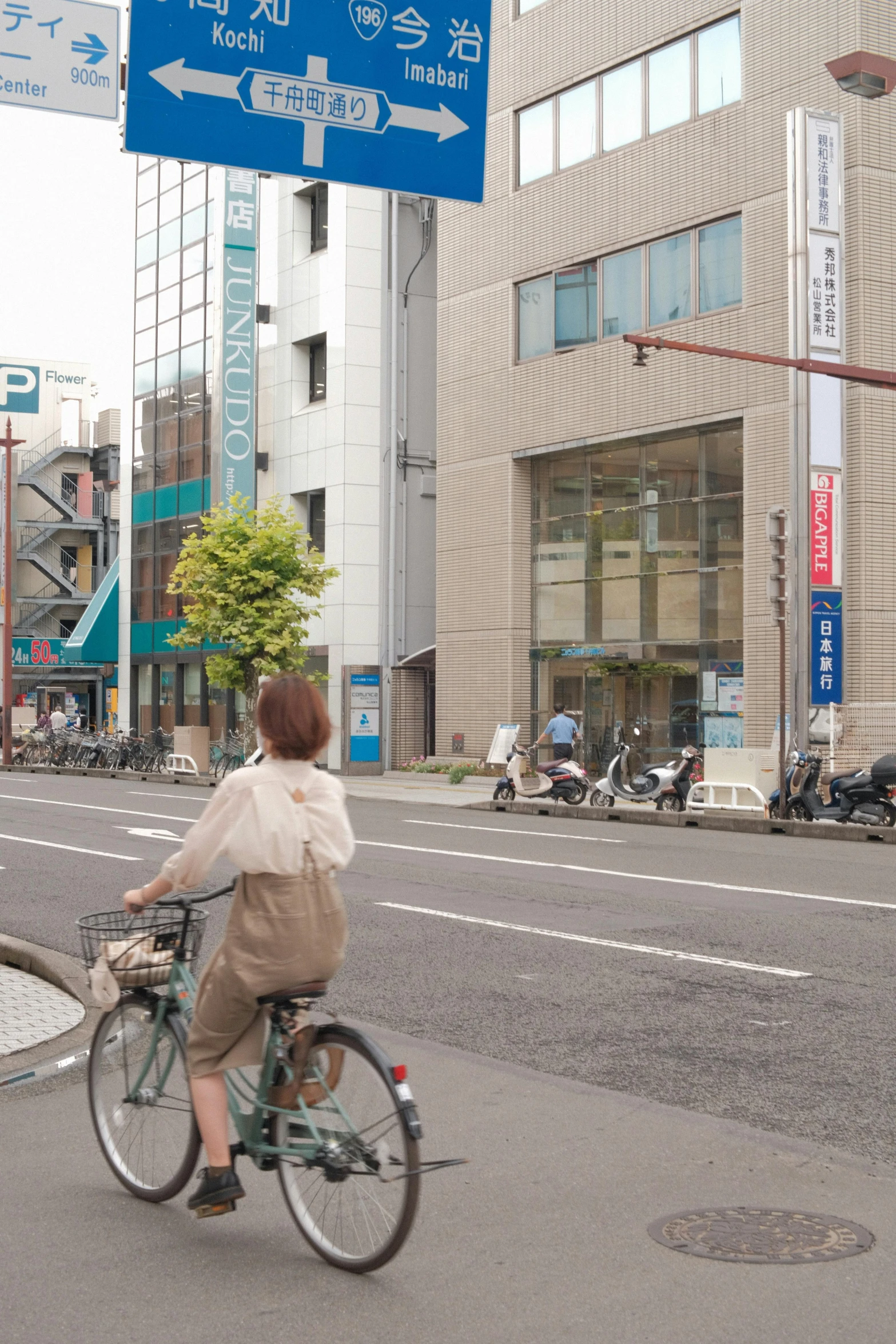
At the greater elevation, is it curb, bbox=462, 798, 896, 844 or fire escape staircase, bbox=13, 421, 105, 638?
fire escape staircase, bbox=13, 421, 105, 638

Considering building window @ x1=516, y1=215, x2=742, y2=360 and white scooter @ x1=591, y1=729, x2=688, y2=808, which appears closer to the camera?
white scooter @ x1=591, y1=729, x2=688, y2=808

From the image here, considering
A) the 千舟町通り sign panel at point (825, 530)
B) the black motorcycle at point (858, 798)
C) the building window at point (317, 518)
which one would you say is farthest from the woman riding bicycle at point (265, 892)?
the building window at point (317, 518)

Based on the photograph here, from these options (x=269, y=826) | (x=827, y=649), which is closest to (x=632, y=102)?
(x=827, y=649)

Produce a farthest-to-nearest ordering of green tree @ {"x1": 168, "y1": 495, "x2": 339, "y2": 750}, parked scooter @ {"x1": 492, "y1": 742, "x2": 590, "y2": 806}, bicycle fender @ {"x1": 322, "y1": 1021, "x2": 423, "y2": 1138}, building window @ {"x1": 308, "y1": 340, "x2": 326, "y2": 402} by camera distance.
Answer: building window @ {"x1": 308, "y1": 340, "x2": 326, "y2": 402}, green tree @ {"x1": 168, "y1": 495, "x2": 339, "y2": 750}, parked scooter @ {"x1": 492, "y1": 742, "x2": 590, "y2": 806}, bicycle fender @ {"x1": 322, "y1": 1021, "x2": 423, "y2": 1138}

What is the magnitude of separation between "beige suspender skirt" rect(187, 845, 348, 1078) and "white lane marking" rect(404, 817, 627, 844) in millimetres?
13923

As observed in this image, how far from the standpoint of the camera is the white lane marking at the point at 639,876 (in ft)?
40.7

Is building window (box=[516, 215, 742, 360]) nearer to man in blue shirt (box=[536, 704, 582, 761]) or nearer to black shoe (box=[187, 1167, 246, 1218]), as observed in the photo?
man in blue shirt (box=[536, 704, 582, 761])

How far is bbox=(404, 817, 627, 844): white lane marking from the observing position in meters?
18.6

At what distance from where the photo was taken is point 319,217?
4000cm

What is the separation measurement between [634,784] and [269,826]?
20192 millimetres

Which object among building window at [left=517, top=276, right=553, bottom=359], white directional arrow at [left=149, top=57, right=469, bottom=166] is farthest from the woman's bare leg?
building window at [left=517, top=276, right=553, bottom=359]

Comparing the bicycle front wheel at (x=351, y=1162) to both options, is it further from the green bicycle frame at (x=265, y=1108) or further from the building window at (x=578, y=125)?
the building window at (x=578, y=125)

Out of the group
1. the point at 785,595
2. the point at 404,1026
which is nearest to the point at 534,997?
the point at 404,1026

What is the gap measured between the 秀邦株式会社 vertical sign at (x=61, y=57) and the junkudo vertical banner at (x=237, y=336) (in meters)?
30.4
